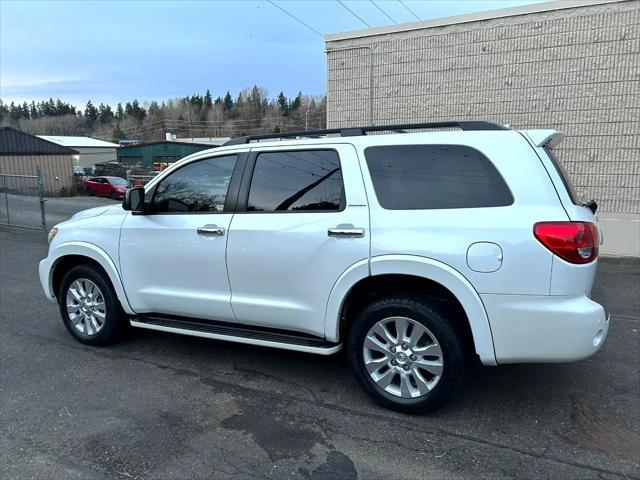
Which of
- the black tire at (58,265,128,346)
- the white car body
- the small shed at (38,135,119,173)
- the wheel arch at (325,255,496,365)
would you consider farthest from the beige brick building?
the small shed at (38,135,119,173)

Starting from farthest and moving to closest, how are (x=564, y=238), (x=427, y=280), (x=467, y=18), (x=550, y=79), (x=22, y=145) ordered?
(x=22, y=145) < (x=467, y=18) < (x=550, y=79) < (x=427, y=280) < (x=564, y=238)

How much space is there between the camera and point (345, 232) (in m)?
3.58

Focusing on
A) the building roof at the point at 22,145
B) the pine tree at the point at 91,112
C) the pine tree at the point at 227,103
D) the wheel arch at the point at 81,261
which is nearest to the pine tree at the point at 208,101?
the pine tree at the point at 227,103

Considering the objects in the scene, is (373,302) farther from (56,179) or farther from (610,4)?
(56,179)

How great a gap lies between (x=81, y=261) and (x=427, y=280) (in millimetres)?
3498

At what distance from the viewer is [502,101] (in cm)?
987

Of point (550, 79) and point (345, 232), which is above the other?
point (550, 79)

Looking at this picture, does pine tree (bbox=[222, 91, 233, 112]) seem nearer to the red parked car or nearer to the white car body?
the red parked car

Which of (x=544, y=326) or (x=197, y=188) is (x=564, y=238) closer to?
(x=544, y=326)

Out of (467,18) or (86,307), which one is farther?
(467,18)

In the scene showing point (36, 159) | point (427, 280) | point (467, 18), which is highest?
point (467, 18)

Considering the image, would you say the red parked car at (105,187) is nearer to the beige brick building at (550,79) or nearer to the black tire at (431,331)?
the beige brick building at (550,79)

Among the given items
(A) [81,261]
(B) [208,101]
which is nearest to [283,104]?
(B) [208,101]

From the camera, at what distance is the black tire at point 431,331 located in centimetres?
335
